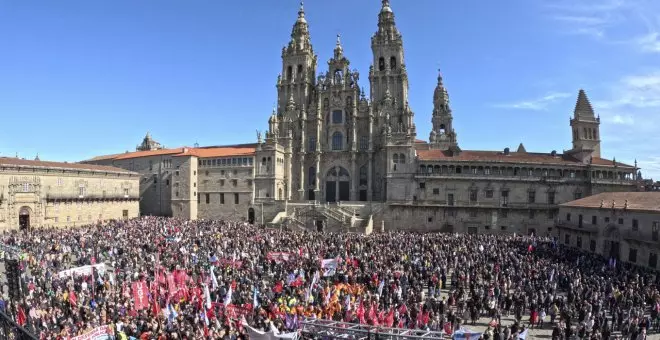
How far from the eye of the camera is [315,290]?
71.8ft

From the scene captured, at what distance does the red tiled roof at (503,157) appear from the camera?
178 feet

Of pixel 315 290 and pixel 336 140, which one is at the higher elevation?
pixel 336 140

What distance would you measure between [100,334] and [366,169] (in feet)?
162

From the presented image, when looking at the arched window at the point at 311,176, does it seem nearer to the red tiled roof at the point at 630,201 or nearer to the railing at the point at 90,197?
the railing at the point at 90,197

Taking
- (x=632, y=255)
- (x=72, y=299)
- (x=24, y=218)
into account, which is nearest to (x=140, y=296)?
(x=72, y=299)

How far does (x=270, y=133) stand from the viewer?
6325cm

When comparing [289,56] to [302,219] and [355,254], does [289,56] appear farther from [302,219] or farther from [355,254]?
[355,254]

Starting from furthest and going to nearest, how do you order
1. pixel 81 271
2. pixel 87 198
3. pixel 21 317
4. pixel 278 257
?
pixel 87 198 → pixel 278 257 → pixel 81 271 → pixel 21 317

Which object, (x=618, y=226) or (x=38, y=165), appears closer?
(x=618, y=226)

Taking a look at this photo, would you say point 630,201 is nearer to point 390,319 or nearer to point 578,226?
point 578,226

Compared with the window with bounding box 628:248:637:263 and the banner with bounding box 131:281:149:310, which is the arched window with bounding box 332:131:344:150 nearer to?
the window with bounding box 628:248:637:263

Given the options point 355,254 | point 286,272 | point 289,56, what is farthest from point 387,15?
point 286,272

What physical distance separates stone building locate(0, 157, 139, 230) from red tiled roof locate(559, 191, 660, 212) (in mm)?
58943

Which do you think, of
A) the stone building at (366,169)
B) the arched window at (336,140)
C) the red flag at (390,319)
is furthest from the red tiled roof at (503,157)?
the red flag at (390,319)
